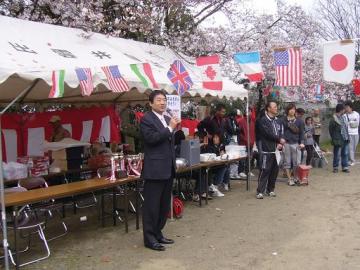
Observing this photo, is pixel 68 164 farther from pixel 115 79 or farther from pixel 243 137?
pixel 243 137

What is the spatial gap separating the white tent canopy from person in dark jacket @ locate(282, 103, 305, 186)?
114 centimetres

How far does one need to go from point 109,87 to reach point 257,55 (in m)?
4.70

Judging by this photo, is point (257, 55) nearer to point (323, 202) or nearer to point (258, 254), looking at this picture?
point (323, 202)

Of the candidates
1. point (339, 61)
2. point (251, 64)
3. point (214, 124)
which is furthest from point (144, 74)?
point (339, 61)

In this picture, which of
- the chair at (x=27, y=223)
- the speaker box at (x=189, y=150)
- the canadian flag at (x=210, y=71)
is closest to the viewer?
the chair at (x=27, y=223)

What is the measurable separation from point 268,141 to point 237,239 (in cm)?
292

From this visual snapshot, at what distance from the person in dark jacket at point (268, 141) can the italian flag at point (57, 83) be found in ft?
14.5

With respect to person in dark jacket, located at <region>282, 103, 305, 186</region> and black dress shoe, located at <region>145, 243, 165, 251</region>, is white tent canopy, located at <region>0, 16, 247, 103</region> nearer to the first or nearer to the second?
person in dark jacket, located at <region>282, 103, 305, 186</region>

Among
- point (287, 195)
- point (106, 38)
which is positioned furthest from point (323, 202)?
point (106, 38)

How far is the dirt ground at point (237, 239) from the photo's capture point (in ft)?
16.8

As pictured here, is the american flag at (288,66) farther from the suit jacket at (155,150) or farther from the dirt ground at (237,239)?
the suit jacket at (155,150)

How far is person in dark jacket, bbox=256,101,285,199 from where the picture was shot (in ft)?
27.9

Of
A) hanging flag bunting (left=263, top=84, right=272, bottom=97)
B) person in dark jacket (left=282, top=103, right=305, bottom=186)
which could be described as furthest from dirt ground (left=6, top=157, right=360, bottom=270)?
hanging flag bunting (left=263, top=84, right=272, bottom=97)

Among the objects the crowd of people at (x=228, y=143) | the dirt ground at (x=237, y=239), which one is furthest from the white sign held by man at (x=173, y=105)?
the dirt ground at (x=237, y=239)
